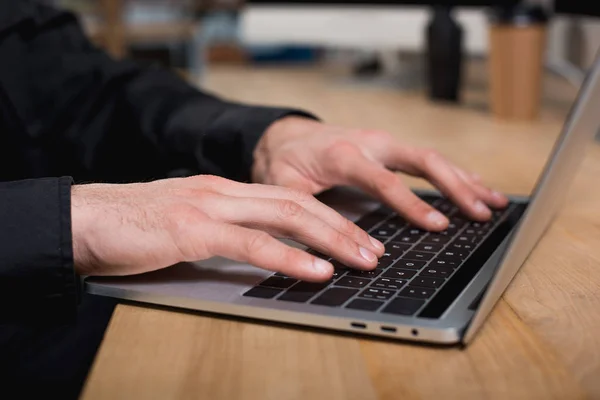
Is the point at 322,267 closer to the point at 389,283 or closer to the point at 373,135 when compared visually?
the point at 389,283

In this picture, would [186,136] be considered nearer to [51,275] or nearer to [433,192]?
[433,192]

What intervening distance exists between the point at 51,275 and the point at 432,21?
120 cm

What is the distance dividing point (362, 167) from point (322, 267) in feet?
0.86

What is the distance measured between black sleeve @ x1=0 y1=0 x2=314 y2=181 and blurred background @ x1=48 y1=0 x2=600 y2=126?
1.68ft

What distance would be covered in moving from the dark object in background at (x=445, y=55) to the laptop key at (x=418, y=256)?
98 centimetres

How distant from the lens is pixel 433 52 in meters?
1.58

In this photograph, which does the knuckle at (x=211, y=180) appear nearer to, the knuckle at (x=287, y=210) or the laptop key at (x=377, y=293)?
the knuckle at (x=287, y=210)

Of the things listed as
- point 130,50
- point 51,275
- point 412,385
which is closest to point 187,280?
point 51,275

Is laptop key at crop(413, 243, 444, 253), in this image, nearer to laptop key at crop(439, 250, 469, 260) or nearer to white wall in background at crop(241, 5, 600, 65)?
laptop key at crop(439, 250, 469, 260)

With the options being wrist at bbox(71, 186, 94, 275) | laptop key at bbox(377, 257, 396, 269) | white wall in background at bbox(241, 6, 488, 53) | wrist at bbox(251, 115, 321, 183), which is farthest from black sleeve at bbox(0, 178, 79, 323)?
white wall in background at bbox(241, 6, 488, 53)

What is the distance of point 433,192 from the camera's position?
33.3 inches

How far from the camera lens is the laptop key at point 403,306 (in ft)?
1.61

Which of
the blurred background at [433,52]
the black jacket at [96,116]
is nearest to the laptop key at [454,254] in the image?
the black jacket at [96,116]

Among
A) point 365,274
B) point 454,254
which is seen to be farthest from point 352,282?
point 454,254
